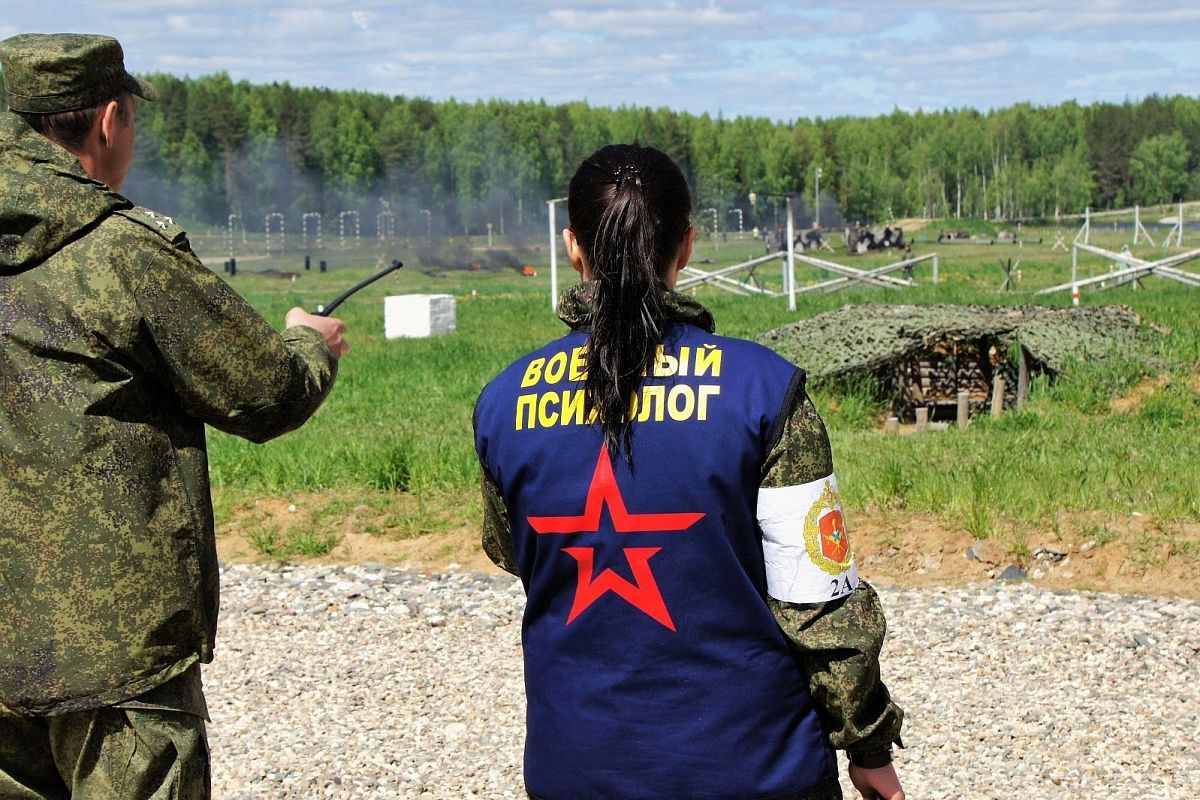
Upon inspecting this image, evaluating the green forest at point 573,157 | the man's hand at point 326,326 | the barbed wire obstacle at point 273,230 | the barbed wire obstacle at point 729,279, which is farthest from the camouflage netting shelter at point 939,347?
the green forest at point 573,157

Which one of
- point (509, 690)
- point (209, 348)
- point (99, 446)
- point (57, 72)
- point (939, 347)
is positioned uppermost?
point (57, 72)

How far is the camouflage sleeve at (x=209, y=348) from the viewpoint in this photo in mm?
2494

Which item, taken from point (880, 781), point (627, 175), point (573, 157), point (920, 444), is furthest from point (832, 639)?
point (573, 157)

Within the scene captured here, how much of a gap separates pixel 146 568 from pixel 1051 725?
12.2 ft

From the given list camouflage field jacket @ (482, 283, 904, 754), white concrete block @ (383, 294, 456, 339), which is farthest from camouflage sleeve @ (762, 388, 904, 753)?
white concrete block @ (383, 294, 456, 339)

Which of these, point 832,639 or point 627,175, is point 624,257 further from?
point 832,639

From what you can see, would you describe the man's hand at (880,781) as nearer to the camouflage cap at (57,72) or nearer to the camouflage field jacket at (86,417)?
the camouflage field jacket at (86,417)

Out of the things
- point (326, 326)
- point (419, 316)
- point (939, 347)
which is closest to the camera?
point (326, 326)

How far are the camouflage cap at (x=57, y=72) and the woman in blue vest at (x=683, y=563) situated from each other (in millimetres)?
1023

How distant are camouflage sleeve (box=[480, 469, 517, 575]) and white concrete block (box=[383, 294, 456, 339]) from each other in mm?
19480

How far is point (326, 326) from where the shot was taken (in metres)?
2.91

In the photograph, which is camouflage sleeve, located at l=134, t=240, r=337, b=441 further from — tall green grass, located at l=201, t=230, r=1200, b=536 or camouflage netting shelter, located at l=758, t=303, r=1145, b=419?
camouflage netting shelter, located at l=758, t=303, r=1145, b=419

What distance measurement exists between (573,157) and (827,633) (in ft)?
395

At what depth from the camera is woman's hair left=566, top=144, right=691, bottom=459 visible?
219cm
